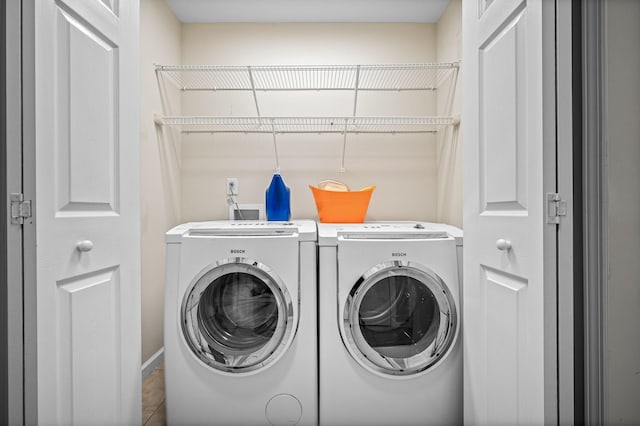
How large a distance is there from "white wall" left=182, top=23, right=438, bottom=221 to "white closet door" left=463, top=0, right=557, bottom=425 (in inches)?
41.4

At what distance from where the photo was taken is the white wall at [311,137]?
2494mm

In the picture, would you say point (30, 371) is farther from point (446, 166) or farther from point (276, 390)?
point (446, 166)

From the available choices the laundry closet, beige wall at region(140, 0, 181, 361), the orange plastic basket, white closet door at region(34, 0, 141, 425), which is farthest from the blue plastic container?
white closet door at region(34, 0, 141, 425)

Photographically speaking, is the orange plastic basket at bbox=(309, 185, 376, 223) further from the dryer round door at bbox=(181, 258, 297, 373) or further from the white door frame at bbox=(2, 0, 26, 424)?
the white door frame at bbox=(2, 0, 26, 424)

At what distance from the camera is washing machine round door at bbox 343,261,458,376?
161cm

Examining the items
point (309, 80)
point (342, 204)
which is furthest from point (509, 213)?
point (309, 80)

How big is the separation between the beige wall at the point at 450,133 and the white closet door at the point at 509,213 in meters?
0.71

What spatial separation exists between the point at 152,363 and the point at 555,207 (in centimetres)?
214

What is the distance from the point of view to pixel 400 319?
5.47 ft

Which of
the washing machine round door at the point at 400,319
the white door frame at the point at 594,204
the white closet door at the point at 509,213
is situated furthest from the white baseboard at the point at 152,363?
the white door frame at the point at 594,204

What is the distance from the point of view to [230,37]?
8.20 ft

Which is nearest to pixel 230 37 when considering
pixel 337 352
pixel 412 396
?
pixel 337 352

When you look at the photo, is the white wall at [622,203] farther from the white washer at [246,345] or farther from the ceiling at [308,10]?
the ceiling at [308,10]

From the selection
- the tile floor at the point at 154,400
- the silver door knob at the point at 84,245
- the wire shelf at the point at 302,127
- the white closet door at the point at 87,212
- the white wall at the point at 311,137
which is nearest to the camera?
the white closet door at the point at 87,212
